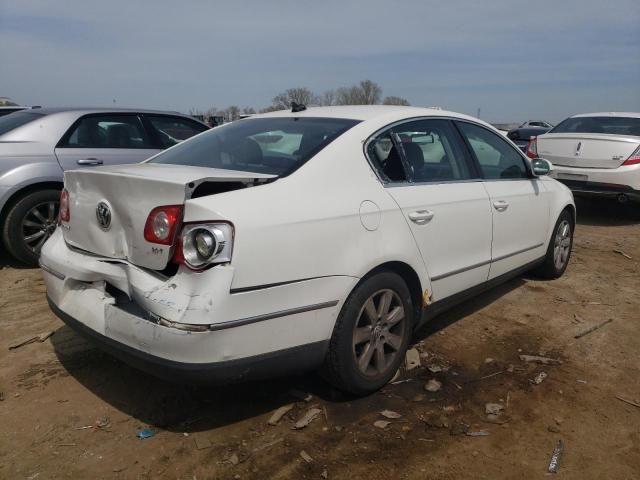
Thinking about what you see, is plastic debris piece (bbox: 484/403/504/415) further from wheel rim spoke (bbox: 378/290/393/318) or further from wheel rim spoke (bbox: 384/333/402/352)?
wheel rim spoke (bbox: 378/290/393/318)

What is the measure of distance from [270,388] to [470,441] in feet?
3.63

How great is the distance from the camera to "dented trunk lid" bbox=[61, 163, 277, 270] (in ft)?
7.70

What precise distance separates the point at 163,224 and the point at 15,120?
409 cm

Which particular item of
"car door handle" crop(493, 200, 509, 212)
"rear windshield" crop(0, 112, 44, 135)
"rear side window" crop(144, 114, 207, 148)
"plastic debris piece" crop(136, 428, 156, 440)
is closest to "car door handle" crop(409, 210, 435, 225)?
"car door handle" crop(493, 200, 509, 212)

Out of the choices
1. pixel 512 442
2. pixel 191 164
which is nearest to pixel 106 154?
pixel 191 164

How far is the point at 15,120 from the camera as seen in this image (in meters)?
5.46

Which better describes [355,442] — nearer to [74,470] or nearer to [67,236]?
[74,470]

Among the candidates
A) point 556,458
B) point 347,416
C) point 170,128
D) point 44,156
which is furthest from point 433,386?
point 170,128

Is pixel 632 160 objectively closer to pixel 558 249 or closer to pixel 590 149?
pixel 590 149

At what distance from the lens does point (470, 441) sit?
2.63 metres

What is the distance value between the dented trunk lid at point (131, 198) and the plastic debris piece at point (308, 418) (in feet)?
3.46

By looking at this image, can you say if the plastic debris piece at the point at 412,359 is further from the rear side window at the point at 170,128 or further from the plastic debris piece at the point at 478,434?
the rear side window at the point at 170,128

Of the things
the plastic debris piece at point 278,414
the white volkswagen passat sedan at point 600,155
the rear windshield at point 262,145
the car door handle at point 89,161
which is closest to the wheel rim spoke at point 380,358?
the plastic debris piece at point 278,414

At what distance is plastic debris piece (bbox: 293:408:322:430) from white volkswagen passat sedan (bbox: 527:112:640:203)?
19.5 ft
